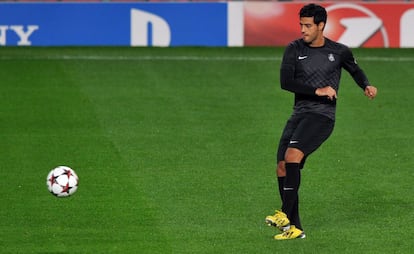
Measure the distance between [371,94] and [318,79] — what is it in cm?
59

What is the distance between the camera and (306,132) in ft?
42.4

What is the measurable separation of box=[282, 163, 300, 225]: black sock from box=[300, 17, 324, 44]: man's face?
1284mm

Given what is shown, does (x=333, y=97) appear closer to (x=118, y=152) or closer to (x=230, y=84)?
(x=118, y=152)

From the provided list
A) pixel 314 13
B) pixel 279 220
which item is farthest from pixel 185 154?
pixel 314 13

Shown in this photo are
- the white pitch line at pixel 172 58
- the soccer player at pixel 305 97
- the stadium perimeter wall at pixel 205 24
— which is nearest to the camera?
the soccer player at pixel 305 97

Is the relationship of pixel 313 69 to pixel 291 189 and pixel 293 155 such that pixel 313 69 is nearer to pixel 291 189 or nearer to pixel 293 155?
pixel 293 155

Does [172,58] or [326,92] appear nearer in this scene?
[326,92]

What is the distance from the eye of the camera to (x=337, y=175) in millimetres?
16547

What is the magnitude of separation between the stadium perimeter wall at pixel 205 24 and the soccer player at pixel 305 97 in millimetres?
14616

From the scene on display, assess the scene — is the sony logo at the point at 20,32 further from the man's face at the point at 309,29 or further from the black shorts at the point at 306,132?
the man's face at the point at 309,29

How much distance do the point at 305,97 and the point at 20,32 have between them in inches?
598

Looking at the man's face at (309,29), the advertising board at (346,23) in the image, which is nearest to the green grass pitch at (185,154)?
the advertising board at (346,23)

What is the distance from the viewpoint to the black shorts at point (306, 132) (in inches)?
508

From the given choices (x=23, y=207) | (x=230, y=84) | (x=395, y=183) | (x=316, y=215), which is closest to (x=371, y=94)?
(x=316, y=215)
